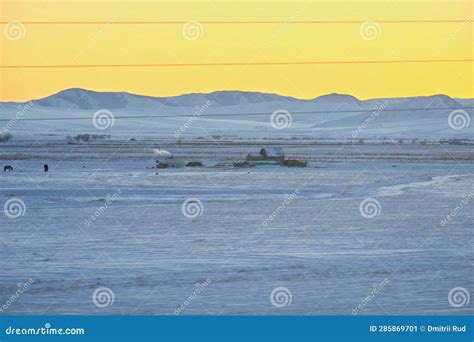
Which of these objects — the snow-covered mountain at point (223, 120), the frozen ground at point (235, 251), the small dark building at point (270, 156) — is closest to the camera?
the frozen ground at point (235, 251)

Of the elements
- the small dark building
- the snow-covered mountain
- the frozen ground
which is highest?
the snow-covered mountain

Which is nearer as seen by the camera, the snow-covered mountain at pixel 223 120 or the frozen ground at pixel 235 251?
the frozen ground at pixel 235 251

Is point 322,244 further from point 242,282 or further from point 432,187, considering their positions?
point 432,187

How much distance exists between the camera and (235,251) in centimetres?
1272

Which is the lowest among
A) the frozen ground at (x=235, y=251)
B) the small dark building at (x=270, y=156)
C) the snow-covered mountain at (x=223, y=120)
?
the frozen ground at (x=235, y=251)

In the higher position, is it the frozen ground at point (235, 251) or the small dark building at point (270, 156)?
the small dark building at point (270, 156)

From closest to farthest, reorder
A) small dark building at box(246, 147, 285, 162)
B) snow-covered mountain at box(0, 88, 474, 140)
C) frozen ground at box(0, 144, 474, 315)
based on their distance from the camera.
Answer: frozen ground at box(0, 144, 474, 315) < small dark building at box(246, 147, 285, 162) < snow-covered mountain at box(0, 88, 474, 140)

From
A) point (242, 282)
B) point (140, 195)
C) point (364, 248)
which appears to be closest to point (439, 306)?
point (242, 282)

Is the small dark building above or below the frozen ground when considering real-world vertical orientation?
above

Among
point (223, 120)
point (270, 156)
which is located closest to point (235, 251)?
point (270, 156)

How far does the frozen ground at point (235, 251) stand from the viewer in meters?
9.75

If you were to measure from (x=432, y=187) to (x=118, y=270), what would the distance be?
15360 millimetres

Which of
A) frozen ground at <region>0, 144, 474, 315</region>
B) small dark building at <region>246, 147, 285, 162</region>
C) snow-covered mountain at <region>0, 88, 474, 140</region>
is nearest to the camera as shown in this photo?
frozen ground at <region>0, 144, 474, 315</region>

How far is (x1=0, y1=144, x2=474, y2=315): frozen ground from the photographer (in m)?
9.75
